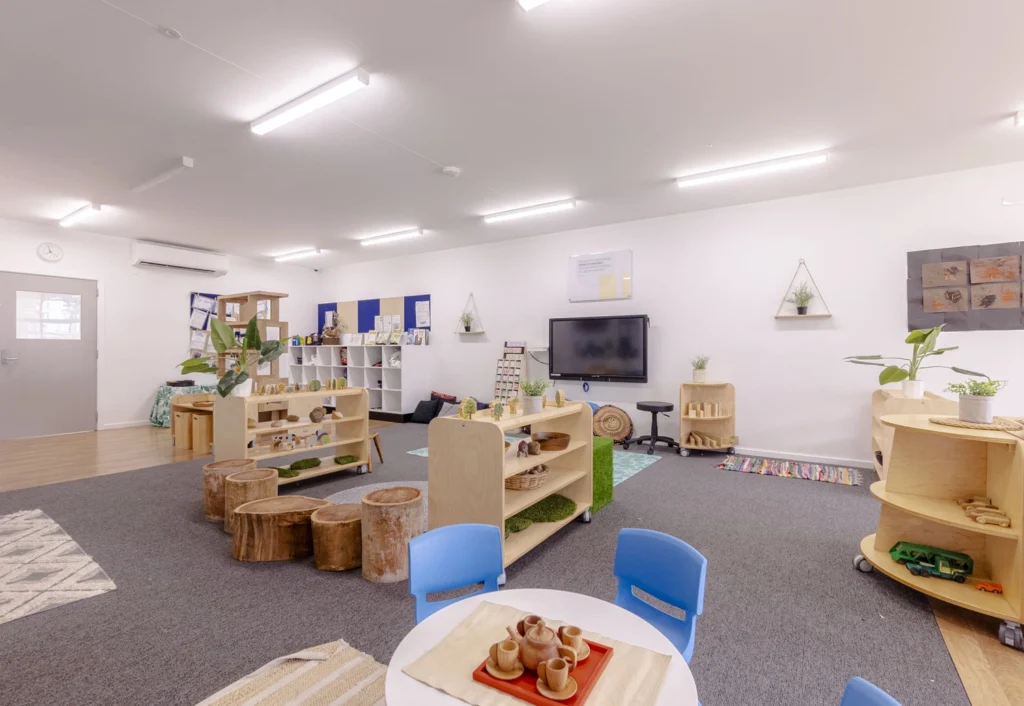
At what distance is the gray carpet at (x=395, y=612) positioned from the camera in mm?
1885

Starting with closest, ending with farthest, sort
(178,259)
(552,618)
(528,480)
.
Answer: (552,618), (528,480), (178,259)

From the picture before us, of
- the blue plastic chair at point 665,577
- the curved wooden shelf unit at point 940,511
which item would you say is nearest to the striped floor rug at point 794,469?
the curved wooden shelf unit at point 940,511

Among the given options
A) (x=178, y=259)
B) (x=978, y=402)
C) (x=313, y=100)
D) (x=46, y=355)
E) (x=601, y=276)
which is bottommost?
(x=978, y=402)

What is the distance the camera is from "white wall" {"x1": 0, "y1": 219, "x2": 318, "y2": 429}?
6886 millimetres

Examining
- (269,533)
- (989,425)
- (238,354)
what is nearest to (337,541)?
(269,533)

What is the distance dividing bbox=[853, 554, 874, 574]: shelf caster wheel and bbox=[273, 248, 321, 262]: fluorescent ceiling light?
8596 mm

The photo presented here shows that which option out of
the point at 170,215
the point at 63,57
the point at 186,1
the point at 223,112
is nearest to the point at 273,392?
the point at 223,112

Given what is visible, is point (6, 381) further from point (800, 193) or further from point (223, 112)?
point (800, 193)

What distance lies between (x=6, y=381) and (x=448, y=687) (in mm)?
8951

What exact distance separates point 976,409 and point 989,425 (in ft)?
0.32

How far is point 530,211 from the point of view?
6.18m

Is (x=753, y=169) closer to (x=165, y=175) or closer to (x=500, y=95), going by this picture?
(x=500, y=95)

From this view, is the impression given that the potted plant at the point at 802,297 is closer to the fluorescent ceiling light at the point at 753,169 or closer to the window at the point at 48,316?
the fluorescent ceiling light at the point at 753,169

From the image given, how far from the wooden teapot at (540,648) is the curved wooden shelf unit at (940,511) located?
2.39 m
